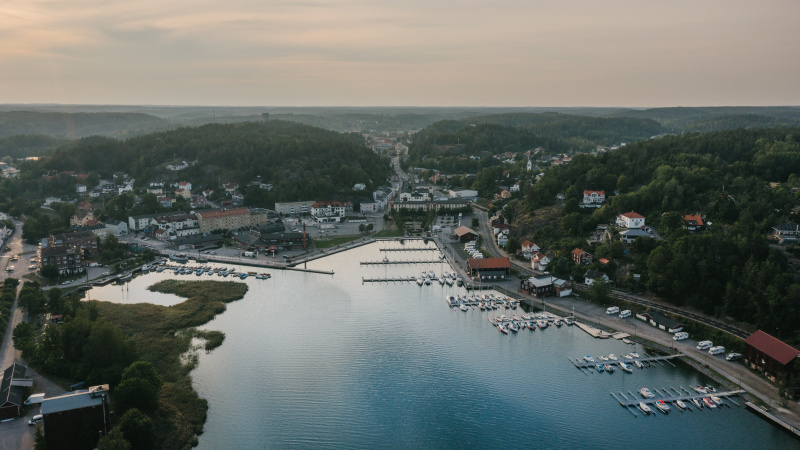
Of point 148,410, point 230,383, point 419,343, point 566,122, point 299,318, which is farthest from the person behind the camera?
point 566,122

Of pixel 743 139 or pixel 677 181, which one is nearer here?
pixel 677 181

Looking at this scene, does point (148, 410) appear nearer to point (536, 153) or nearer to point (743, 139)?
point (743, 139)

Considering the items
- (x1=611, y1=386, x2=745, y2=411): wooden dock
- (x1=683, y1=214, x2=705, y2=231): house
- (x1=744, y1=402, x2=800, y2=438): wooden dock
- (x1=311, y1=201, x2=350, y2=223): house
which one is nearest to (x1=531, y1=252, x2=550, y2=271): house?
(x1=683, y1=214, x2=705, y2=231): house

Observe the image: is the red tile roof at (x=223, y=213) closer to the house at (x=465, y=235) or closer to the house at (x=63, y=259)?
the house at (x=63, y=259)

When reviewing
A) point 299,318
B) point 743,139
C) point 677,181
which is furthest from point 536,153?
point 299,318

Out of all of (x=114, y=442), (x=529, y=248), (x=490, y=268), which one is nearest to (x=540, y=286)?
(x=490, y=268)

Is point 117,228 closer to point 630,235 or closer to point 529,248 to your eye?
point 529,248
